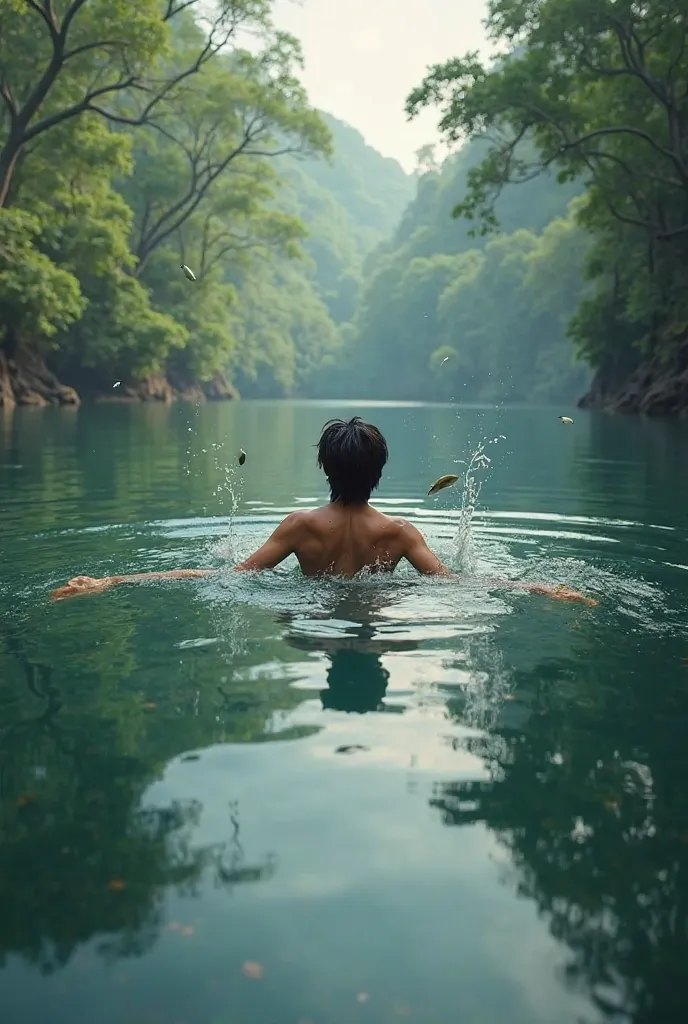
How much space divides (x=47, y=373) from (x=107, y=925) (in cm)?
3666

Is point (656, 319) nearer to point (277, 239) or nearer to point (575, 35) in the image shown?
point (575, 35)

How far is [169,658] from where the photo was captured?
15.9 feet

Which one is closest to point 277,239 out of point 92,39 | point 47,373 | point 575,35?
point 47,373

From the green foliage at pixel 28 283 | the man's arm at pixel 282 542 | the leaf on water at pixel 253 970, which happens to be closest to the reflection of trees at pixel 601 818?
the leaf on water at pixel 253 970

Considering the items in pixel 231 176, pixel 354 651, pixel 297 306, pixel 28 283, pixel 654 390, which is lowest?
pixel 354 651

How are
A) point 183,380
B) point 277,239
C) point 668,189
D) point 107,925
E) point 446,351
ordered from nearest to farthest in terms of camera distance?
point 107,925, point 668,189, point 277,239, point 183,380, point 446,351

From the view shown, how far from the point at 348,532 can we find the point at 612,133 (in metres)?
26.1

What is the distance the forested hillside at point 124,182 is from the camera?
87.8 ft

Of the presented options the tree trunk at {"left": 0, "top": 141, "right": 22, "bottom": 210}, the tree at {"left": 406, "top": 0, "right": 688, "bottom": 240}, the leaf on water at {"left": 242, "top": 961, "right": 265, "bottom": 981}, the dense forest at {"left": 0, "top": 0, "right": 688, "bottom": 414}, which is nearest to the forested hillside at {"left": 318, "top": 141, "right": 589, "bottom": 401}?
the dense forest at {"left": 0, "top": 0, "right": 688, "bottom": 414}

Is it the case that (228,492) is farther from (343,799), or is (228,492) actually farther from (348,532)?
(343,799)

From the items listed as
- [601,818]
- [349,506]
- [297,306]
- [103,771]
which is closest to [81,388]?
[349,506]

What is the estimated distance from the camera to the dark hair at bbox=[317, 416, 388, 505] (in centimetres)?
555

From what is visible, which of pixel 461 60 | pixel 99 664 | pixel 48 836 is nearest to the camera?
pixel 48 836

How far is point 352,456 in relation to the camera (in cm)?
555
